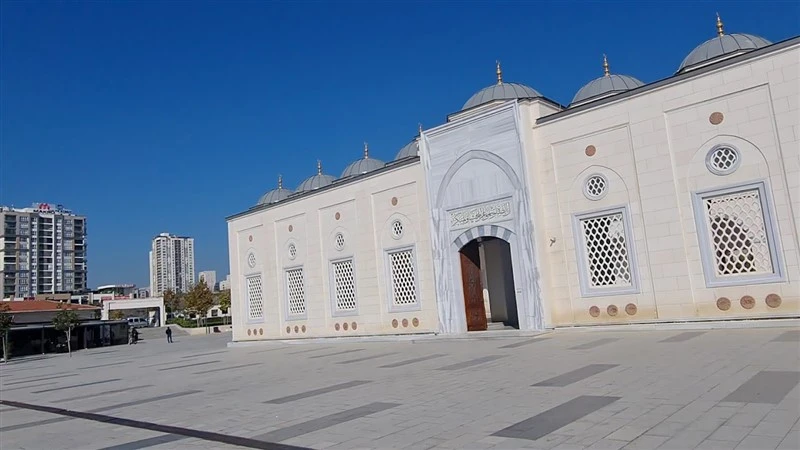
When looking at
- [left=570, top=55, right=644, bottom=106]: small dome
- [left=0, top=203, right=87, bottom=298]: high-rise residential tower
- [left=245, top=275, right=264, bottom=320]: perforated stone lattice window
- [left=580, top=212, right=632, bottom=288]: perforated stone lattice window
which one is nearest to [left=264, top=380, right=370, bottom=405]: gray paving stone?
[left=580, top=212, right=632, bottom=288]: perforated stone lattice window

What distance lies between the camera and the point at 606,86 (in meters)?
14.8

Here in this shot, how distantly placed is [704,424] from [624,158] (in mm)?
8457

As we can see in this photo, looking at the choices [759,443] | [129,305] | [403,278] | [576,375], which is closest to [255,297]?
[403,278]

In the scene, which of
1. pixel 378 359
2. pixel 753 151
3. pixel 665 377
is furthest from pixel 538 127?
pixel 665 377

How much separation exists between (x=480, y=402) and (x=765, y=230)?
7.31m

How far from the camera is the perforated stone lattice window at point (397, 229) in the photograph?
15.4 meters

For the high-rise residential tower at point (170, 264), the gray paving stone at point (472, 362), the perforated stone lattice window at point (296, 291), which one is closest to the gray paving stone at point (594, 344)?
the gray paving stone at point (472, 362)

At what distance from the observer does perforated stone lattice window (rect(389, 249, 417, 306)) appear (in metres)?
15.1

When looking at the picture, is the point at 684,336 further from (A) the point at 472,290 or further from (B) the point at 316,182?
(B) the point at 316,182

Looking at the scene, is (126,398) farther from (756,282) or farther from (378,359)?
(756,282)

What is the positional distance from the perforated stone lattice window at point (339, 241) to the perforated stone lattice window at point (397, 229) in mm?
2226

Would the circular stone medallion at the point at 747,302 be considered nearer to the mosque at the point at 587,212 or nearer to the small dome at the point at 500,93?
the mosque at the point at 587,212

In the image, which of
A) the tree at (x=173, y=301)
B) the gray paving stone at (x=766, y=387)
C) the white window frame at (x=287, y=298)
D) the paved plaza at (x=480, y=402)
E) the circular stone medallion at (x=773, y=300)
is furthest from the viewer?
the tree at (x=173, y=301)

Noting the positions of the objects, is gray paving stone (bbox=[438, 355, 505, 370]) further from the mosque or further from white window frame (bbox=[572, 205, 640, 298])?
white window frame (bbox=[572, 205, 640, 298])
